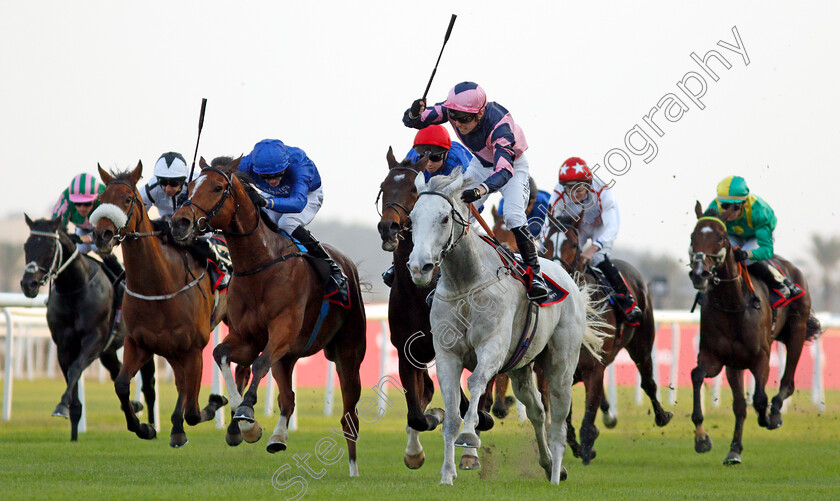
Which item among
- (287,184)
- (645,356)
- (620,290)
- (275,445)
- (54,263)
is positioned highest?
(287,184)

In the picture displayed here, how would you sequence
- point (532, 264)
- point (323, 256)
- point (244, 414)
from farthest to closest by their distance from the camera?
1. point (323, 256)
2. point (532, 264)
3. point (244, 414)

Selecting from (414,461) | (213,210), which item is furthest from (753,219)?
(213,210)

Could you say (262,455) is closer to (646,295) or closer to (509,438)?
(509,438)

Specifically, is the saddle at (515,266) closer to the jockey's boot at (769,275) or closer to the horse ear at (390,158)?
the horse ear at (390,158)

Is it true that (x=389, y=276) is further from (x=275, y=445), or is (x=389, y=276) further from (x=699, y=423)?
(x=699, y=423)

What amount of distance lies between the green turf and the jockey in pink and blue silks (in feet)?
4.95

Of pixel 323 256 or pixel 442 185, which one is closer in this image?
pixel 442 185

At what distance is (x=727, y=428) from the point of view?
1248cm

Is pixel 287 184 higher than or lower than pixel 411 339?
higher

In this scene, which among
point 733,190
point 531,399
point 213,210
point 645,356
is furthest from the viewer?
point 645,356

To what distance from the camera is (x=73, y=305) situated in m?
9.74

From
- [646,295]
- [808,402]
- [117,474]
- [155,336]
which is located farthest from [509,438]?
[808,402]

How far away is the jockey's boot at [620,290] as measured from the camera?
972cm

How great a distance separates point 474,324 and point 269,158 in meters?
2.44
